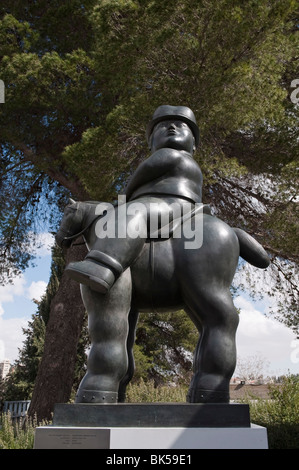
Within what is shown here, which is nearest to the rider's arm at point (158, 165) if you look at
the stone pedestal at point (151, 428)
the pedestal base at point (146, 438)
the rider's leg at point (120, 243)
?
the rider's leg at point (120, 243)

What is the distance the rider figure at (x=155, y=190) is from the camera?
2.37 metres

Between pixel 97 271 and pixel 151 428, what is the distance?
2.82ft

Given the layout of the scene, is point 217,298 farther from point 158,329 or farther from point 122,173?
point 158,329

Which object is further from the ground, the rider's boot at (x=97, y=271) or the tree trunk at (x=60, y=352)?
the tree trunk at (x=60, y=352)

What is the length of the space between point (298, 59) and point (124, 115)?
153 inches

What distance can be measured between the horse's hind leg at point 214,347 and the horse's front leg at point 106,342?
429mm

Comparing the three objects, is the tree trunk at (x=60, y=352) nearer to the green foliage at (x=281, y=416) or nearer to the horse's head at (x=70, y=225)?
the green foliage at (x=281, y=416)

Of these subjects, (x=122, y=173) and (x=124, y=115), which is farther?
(x=122, y=173)

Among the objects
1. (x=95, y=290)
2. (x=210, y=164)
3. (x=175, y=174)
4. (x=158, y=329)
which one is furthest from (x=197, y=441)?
(x=158, y=329)

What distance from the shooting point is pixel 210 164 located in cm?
720

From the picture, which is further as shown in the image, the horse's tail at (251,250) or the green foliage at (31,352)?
the green foliage at (31,352)

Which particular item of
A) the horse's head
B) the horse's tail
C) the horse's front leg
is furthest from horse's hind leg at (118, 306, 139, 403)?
the horse's tail

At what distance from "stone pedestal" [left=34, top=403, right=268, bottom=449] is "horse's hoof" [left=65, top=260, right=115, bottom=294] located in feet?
2.08

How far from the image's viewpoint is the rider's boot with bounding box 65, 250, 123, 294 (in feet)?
7.61
